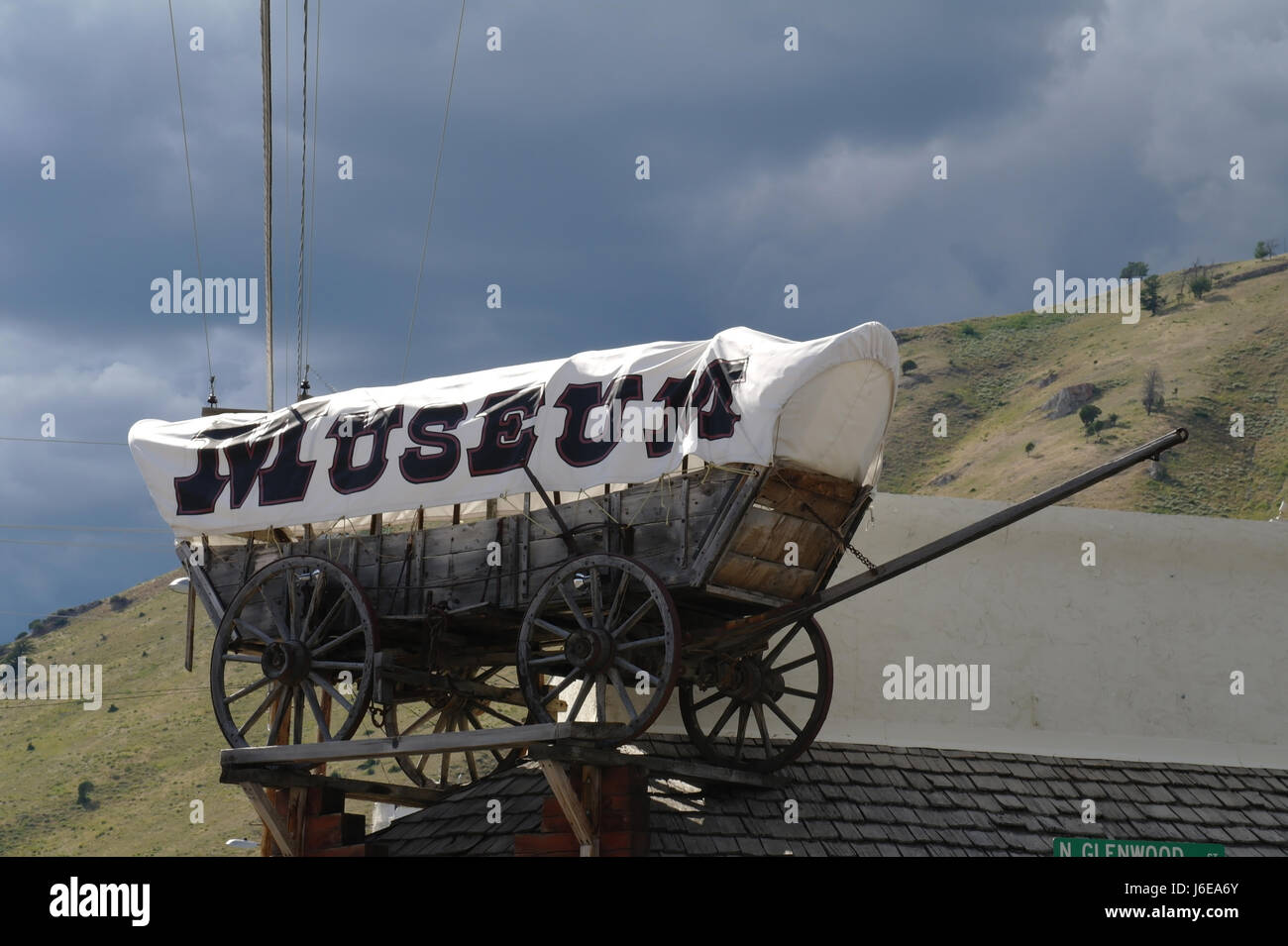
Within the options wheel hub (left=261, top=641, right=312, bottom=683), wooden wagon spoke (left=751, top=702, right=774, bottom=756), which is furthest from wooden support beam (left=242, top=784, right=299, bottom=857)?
wooden wagon spoke (left=751, top=702, right=774, bottom=756)

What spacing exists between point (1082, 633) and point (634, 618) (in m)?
5.76

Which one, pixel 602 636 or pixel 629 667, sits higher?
pixel 602 636

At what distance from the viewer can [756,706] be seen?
40.6ft

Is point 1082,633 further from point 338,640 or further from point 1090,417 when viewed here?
point 1090,417

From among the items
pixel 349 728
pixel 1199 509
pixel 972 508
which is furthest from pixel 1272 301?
pixel 349 728

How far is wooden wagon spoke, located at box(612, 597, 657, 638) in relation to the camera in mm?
10383

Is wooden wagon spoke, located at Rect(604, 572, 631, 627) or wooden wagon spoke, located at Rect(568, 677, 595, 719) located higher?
wooden wagon spoke, located at Rect(604, 572, 631, 627)

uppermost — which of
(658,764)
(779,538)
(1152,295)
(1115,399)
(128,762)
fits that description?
(1152,295)

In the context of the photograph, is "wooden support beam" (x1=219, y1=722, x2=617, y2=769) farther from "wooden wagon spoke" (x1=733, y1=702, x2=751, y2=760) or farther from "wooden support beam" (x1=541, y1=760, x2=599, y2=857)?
"wooden wagon spoke" (x1=733, y1=702, x2=751, y2=760)

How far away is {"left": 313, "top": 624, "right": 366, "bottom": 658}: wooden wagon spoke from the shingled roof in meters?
2.04

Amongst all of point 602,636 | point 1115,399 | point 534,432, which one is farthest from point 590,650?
point 1115,399
